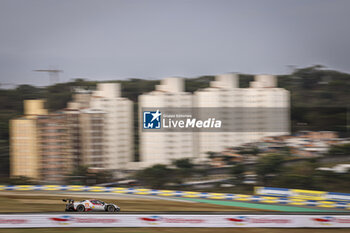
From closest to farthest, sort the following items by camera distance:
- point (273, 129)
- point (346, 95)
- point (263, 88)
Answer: point (273, 129) < point (263, 88) < point (346, 95)

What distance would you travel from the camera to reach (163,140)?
21453 millimetres

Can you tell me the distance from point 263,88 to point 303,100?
3915 millimetres

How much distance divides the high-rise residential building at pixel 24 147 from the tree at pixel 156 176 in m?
6.87

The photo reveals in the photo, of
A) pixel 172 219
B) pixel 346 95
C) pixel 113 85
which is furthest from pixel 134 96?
pixel 346 95

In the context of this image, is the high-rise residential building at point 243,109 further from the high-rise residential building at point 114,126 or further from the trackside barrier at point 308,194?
the trackside barrier at point 308,194

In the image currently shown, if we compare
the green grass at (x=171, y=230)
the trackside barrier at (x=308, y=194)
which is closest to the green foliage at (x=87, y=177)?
the trackside barrier at (x=308, y=194)

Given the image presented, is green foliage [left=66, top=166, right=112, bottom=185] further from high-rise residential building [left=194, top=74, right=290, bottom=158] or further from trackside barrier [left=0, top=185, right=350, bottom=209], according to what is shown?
high-rise residential building [left=194, top=74, right=290, bottom=158]

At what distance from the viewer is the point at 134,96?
934 inches

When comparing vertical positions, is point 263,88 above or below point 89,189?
above

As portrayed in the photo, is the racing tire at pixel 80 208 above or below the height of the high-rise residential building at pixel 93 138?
below

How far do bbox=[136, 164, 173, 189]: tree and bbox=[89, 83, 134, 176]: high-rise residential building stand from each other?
7.33ft

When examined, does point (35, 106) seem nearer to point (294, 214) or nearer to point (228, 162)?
point (228, 162)

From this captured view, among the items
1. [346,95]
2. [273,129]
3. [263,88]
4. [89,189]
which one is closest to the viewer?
[89,189]

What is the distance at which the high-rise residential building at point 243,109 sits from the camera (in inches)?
866
